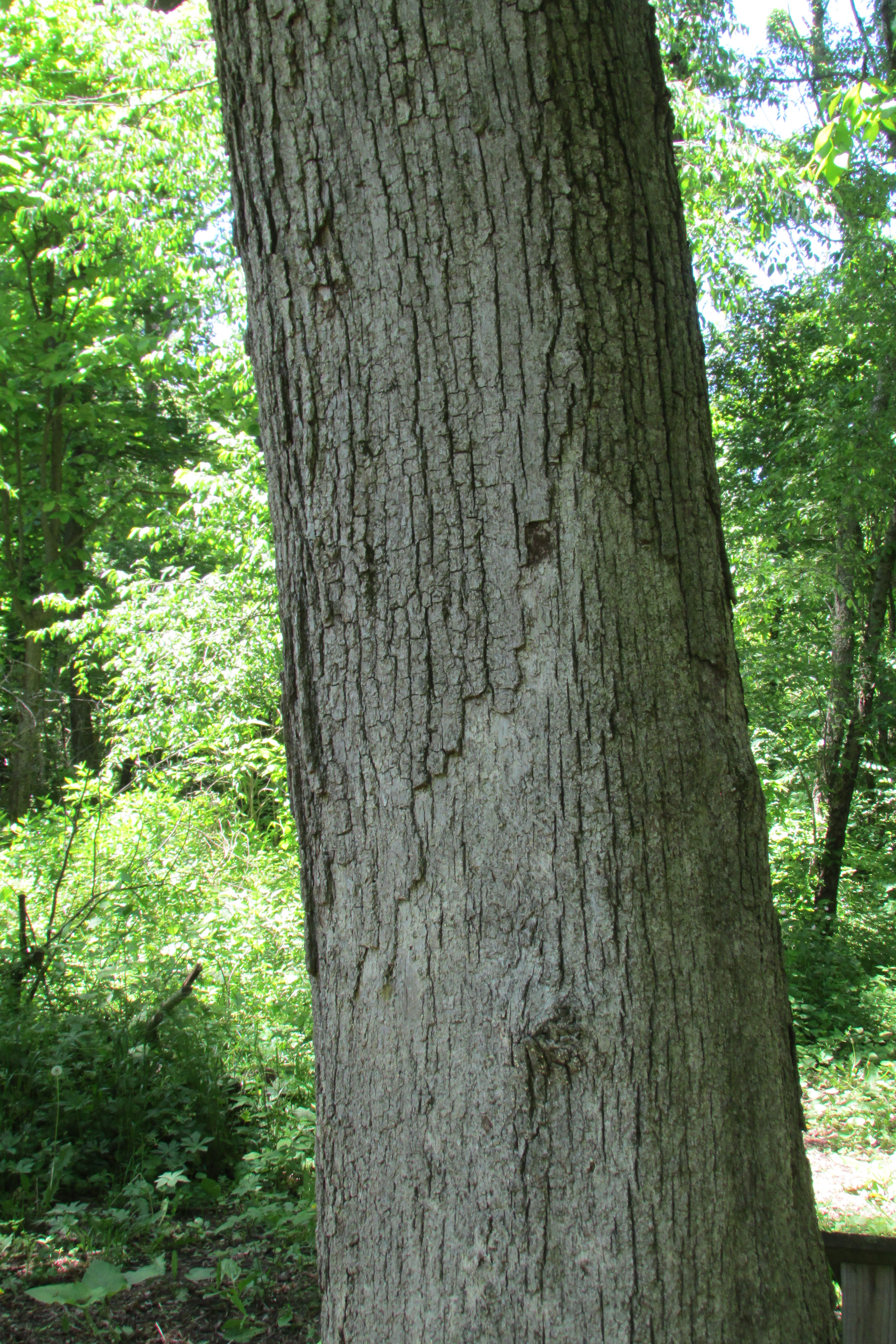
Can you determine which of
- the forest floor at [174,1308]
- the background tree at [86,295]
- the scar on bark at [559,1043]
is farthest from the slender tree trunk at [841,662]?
the scar on bark at [559,1043]

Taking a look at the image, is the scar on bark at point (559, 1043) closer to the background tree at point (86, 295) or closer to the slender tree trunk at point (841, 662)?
the background tree at point (86, 295)

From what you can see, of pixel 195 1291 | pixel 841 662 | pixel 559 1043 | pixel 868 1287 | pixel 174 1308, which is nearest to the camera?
pixel 559 1043

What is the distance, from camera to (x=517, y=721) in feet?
3.90

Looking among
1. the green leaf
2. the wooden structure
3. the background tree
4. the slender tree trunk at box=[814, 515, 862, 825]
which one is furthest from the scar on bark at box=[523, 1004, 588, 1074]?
the slender tree trunk at box=[814, 515, 862, 825]

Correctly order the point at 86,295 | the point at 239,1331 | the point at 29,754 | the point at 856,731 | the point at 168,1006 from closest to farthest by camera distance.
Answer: the point at 239,1331, the point at 168,1006, the point at 856,731, the point at 29,754, the point at 86,295

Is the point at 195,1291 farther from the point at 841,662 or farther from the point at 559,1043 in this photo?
the point at 841,662

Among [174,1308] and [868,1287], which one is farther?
[174,1308]

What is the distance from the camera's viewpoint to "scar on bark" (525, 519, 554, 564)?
1.19 m

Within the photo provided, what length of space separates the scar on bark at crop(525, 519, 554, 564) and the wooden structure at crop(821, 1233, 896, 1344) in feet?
4.95

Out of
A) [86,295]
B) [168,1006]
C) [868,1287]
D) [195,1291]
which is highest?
[86,295]

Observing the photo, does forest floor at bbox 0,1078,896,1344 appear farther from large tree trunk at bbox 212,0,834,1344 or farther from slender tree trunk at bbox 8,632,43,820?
slender tree trunk at bbox 8,632,43,820

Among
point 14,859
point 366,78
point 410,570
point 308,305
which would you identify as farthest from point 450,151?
point 14,859

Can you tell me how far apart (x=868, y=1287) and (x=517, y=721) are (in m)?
1.47

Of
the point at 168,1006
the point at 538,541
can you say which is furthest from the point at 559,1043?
the point at 168,1006
